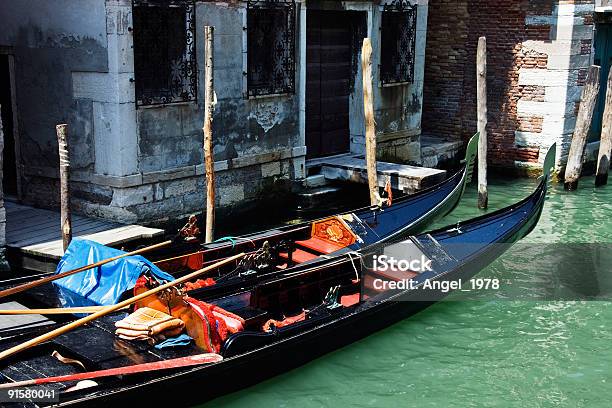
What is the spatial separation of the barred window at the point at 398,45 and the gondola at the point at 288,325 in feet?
12.1

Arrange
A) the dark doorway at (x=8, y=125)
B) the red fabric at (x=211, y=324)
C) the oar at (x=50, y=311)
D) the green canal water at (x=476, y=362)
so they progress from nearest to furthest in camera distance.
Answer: the oar at (x=50, y=311) < the red fabric at (x=211, y=324) < the green canal water at (x=476, y=362) < the dark doorway at (x=8, y=125)

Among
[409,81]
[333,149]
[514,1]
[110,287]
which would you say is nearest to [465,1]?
[514,1]

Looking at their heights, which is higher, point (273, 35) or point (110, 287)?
point (273, 35)

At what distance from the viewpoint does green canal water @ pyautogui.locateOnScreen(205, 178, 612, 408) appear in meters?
5.12

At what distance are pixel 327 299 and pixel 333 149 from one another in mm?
4994

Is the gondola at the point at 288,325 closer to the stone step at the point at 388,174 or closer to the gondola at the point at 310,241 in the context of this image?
the gondola at the point at 310,241

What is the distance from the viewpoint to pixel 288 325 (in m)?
5.27

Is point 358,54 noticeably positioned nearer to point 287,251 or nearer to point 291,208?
point 291,208

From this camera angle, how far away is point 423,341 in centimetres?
595

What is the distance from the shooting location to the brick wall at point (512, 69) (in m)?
10.8

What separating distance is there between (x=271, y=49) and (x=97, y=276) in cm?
426

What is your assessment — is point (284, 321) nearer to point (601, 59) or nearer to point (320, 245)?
point (320, 245)

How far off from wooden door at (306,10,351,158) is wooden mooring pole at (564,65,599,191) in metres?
3.04

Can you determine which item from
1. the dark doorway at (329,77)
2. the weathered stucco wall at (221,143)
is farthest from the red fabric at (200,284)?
the dark doorway at (329,77)
